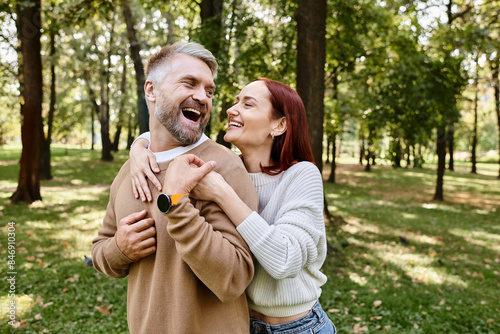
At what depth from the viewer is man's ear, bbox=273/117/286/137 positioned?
2.31 m

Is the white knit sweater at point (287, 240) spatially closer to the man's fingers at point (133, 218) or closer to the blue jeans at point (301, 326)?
the blue jeans at point (301, 326)

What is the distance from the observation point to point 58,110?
2659 centimetres

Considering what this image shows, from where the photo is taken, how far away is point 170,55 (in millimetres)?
2066

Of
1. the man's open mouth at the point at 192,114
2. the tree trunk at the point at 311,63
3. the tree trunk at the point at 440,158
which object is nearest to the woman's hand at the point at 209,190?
the man's open mouth at the point at 192,114

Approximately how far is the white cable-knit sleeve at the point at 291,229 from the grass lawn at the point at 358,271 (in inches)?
148

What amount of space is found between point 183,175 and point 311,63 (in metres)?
5.56

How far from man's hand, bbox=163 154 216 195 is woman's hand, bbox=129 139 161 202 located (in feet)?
0.78

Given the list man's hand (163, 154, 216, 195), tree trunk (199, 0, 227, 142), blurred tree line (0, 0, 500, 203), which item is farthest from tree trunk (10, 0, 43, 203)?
man's hand (163, 154, 216, 195)

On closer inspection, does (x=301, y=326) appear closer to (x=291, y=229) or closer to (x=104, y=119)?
(x=291, y=229)

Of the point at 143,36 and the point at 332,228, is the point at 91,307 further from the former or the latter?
the point at 143,36

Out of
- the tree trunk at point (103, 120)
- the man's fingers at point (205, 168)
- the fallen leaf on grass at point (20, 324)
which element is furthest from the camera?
the tree trunk at point (103, 120)

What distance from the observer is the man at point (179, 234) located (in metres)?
1.55

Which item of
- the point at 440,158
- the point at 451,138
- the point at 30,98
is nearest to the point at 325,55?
the point at 30,98

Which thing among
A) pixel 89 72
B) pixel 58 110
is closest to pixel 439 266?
pixel 89 72
